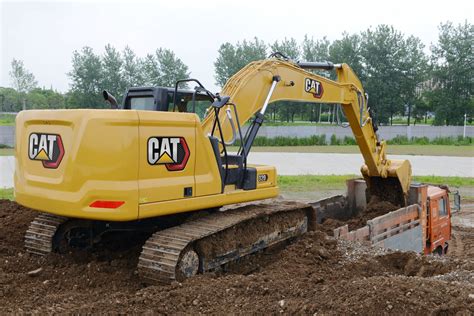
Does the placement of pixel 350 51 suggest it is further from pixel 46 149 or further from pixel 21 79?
pixel 46 149

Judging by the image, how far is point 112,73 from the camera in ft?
177

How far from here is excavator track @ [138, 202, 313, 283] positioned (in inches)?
206

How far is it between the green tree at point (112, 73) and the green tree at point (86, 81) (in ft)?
1.37

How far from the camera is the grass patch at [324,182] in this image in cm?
1687

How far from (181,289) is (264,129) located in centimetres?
4032

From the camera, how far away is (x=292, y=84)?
25.3 feet

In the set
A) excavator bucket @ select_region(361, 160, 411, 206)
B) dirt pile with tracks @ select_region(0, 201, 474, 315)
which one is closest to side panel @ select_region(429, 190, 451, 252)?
excavator bucket @ select_region(361, 160, 411, 206)

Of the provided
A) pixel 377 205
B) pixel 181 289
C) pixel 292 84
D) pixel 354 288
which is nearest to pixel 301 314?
pixel 354 288

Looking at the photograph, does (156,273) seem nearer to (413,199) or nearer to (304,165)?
(413,199)

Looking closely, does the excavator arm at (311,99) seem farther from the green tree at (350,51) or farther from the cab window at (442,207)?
the green tree at (350,51)

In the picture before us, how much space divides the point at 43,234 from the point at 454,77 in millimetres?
57996

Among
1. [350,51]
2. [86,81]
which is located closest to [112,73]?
[86,81]

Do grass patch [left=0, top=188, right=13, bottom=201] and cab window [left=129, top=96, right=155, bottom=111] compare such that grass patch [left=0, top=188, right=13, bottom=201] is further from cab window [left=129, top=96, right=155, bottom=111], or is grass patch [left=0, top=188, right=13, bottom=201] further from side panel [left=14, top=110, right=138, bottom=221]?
side panel [left=14, top=110, right=138, bottom=221]

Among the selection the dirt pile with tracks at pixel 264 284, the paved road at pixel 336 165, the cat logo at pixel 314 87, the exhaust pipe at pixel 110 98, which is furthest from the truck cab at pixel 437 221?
the paved road at pixel 336 165
